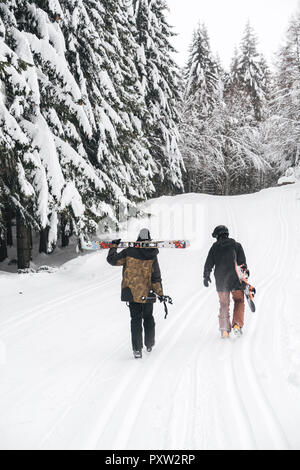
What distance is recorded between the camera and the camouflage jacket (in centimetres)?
515

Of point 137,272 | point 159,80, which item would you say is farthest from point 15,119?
point 159,80

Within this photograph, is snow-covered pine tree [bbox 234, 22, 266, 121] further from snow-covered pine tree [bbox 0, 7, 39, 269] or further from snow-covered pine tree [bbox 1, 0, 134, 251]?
snow-covered pine tree [bbox 0, 7, 39, 269]

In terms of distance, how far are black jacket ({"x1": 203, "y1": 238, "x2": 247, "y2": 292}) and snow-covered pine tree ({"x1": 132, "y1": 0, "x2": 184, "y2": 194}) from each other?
13310 millimetres

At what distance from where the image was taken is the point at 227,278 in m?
6.09

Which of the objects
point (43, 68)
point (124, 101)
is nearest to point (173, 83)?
point (124, 101)

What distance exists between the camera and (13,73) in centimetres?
761

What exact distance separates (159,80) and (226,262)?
671 inches

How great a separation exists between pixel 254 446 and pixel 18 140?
25.4 ft

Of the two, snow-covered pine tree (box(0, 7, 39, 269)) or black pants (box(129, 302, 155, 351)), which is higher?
snow-covered pine tree (box(0, 7, 39, 269))

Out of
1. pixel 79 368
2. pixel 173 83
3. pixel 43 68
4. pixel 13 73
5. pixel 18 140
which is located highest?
pixel 173 83

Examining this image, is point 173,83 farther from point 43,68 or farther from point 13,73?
point 13,73

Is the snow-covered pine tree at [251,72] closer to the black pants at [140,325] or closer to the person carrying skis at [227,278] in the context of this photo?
the person carrying skis at [227,278]

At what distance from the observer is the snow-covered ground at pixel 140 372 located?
3242 millimetres

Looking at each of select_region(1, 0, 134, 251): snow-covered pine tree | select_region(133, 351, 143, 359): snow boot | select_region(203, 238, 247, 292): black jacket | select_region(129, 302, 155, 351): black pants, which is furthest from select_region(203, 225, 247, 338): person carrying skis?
select_region(1, 0, 134, 251): snow-covered pine tree
